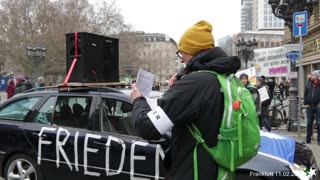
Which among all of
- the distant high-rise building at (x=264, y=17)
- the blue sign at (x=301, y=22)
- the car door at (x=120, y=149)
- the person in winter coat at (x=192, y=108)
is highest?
the distant high-rise building at (x=264, y=17)

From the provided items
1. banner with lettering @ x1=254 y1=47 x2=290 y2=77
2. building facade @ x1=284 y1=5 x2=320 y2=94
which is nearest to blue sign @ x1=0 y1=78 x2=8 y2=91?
building facade @ x1=284 y1=5 x2=320 y2=94

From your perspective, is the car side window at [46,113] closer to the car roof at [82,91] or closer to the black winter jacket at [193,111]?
the car roof at [82,91]

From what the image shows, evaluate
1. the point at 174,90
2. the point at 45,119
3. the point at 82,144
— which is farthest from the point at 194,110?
the point at 45,119

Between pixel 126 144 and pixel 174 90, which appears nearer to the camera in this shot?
pixel 174 90

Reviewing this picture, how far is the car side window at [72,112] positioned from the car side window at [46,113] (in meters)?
0.07

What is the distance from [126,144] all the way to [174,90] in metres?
2.62

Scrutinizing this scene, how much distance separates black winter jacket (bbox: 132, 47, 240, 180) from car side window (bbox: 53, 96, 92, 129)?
2.99 metres

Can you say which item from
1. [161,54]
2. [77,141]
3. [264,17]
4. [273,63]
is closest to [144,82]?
[77,141]

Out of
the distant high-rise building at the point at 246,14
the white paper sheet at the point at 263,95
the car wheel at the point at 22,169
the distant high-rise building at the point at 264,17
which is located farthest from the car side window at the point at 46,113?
the distant high-rise building at the point at 246,14

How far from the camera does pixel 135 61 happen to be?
9156 cm

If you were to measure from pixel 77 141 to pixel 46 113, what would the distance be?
0.74 metres

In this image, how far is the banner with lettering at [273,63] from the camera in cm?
2059

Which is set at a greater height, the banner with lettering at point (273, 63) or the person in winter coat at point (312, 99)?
the banner with lettering at point (273, 63)

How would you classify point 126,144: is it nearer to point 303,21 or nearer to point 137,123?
point 137,123
